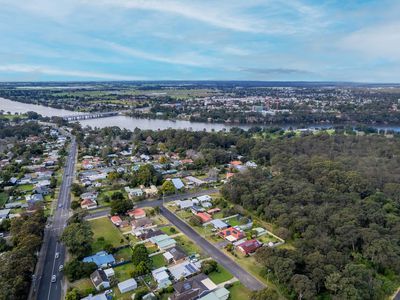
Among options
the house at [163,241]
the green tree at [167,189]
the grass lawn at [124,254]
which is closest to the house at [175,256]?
the house at [163,241]

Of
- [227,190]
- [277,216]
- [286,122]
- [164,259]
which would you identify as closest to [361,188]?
[277,216]

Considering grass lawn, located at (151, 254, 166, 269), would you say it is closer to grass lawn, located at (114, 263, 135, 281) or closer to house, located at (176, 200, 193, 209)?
grass lawn, located at (114, 263, 135, 281)

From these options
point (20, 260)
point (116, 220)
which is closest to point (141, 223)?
point (116, 220)

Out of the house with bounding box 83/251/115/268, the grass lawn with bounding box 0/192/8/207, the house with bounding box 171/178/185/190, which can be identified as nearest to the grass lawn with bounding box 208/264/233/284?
the house with bounding box 83/251/115/268

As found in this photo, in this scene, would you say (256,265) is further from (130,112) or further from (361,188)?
(130,112)

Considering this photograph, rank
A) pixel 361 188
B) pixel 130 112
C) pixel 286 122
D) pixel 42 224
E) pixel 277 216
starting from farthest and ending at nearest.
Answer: pixel 130 112
pixel 286 122
pixel 361 188
pixel 277 216
pixel 42 224
